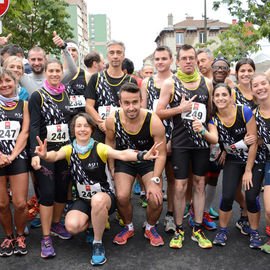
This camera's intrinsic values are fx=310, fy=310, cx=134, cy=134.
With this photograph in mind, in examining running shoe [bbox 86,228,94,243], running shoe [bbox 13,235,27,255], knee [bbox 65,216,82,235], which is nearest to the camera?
knee [bbox 65,216,82,235]

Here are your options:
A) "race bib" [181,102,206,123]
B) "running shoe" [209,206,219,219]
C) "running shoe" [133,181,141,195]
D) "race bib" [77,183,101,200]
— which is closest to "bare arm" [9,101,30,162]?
"race bib" [77,183,101,200]

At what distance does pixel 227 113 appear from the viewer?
3.63 meters

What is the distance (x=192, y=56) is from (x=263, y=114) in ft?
3.53

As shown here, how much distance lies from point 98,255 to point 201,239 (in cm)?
122

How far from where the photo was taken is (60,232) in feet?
12.8

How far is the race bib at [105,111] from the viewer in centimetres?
421

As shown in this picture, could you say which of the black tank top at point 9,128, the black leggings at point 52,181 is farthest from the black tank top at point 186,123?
the black tank top at point 9,128

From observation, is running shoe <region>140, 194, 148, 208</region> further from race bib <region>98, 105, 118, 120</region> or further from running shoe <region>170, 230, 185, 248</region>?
race bib <region>98, 105, 118, 120</region>

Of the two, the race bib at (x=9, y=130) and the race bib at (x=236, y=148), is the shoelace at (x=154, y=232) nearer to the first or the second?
the race bib at (x=236, y=148)

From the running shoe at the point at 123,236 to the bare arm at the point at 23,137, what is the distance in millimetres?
1538

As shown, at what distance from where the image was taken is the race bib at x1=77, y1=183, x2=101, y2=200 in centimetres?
350

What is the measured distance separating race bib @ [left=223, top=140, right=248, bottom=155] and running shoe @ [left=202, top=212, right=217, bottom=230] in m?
1.01

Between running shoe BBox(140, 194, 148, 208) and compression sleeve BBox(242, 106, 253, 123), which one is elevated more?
compression sleeve BBox(242, 106, 253, 123)

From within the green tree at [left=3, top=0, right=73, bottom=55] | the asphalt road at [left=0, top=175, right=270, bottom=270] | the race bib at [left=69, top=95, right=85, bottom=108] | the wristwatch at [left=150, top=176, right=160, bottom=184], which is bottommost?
the asphalt road at [left=0, top=175, right=270, bottom=270]
